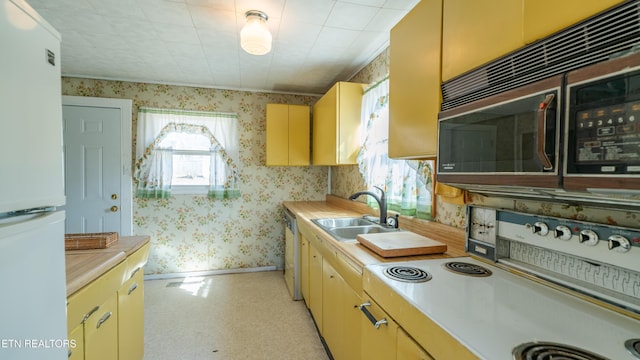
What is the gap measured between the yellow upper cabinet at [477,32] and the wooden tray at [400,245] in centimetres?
78

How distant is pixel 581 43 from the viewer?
0.69m

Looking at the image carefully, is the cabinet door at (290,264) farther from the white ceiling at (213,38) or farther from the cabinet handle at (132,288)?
the white ceiling at (213,38)

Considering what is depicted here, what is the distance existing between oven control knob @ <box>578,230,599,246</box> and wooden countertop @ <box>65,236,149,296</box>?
1.70 metres

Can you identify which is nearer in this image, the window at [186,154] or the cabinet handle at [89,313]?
the cabinet handle at [89,313]

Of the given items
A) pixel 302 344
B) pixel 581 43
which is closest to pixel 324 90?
pixel 302 344

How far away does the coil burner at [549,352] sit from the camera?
0.60 metres

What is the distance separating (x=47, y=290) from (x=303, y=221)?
1838mm

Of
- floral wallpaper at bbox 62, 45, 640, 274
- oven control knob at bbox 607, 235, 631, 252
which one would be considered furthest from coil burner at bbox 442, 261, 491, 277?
floral wallpaper at bbox 62, 45, 640, 274

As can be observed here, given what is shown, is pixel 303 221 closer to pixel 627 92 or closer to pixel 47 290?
pixel 47 290

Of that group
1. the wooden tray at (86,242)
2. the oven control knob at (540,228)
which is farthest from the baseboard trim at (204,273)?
the oven control knob at (540,228)

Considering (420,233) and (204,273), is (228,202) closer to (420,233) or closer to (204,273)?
(204,273)

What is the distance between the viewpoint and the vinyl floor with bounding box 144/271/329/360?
2023 mm

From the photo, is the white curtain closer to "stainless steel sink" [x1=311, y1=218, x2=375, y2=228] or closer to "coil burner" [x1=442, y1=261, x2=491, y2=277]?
"stainless steel sink" [x1=311, y1=218, x2=375, y2=228]

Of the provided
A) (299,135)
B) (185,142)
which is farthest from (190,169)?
(299,135)
